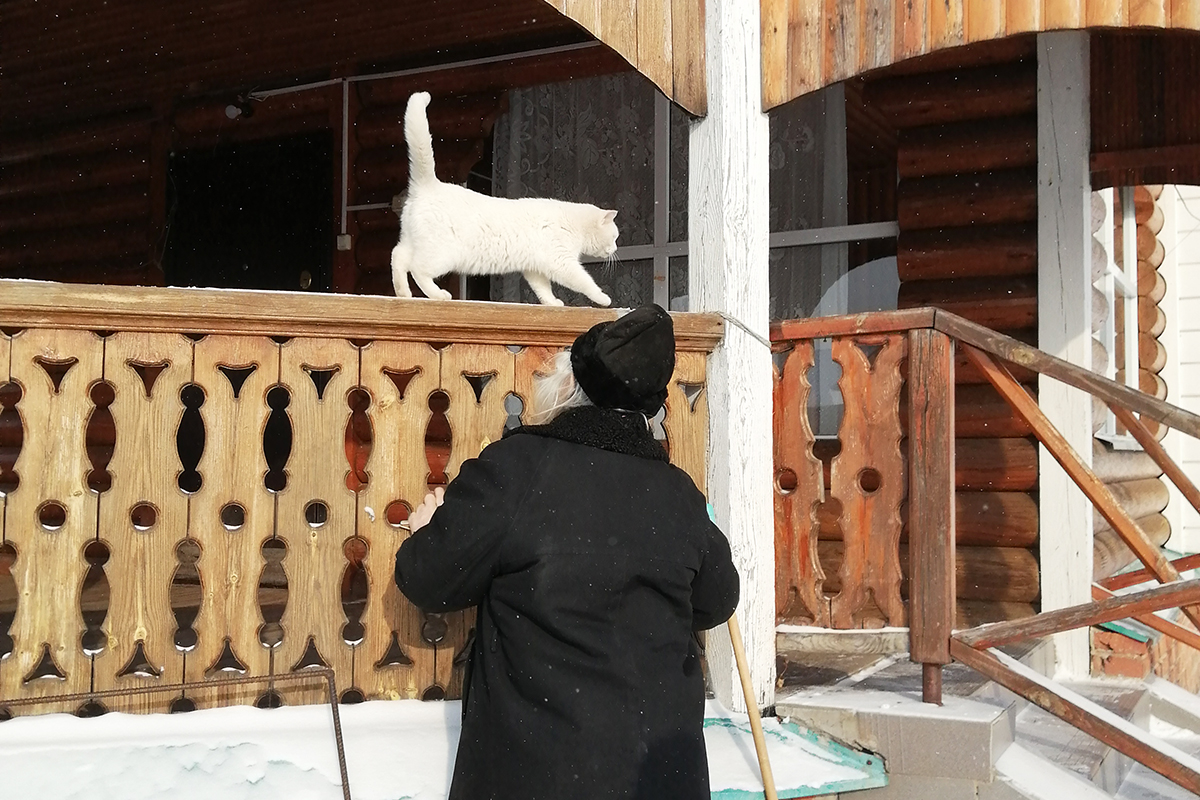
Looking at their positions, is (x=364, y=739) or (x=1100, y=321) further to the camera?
(x=1100, y=321)

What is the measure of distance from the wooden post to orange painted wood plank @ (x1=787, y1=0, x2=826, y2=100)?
39.6 inches

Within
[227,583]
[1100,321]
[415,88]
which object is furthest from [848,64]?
[415,88]

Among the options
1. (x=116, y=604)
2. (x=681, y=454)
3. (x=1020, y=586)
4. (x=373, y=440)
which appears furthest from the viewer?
(x=1020, y=586)

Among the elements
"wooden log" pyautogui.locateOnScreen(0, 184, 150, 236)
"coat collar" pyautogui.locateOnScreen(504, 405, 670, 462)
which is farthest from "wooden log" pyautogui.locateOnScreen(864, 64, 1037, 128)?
"wooden log" pyautogui.locateOnScreen(0, 184, 150, 236)

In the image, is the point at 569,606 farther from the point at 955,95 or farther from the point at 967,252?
the point at 955,95

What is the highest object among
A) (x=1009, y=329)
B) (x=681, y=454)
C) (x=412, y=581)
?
(x=1009, y=329)

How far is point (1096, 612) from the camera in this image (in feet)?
11.7

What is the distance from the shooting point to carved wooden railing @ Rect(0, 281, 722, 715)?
10.3 feet

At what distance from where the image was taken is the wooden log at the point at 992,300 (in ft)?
20.4

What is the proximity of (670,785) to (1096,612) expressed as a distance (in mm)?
1810

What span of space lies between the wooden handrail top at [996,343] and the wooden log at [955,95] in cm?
263

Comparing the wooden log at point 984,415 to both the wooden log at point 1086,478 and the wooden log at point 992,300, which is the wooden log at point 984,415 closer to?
the wooden log at point 992,300

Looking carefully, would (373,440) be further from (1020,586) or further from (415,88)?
(415,88)

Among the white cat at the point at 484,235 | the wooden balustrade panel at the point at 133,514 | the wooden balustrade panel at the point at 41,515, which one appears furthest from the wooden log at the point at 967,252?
the wooden balustrade panel at the point at 41,515
